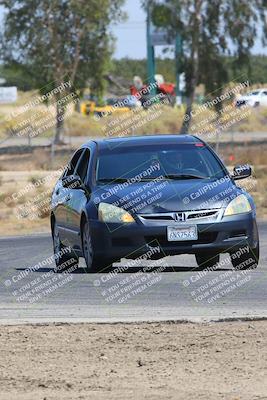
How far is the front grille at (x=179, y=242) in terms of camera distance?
15.1 m

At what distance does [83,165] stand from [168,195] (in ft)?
6.95

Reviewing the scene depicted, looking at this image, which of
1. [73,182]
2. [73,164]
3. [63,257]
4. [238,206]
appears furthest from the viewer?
[73,164]

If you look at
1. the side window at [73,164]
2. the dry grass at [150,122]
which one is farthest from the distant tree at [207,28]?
the side window at [73,164]

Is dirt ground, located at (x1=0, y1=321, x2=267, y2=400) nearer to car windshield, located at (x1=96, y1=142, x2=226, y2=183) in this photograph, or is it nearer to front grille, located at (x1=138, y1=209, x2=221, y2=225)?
front grille, located at (x1=138, y1=209, x2=221, y2=225)

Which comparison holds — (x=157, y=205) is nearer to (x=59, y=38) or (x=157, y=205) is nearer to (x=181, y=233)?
(x=181, y=233)

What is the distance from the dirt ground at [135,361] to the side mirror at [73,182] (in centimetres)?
573

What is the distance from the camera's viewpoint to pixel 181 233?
15.1m

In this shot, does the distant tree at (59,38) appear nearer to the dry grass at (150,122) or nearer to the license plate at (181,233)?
the dry grass at (150,122)

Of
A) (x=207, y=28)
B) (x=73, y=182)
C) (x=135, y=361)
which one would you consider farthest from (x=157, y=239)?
(x=207, y=28)

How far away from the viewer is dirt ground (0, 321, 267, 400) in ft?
27.0

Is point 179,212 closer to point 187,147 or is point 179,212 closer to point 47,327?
point 187,147

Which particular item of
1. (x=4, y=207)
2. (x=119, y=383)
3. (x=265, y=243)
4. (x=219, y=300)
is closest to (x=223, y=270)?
(x=219, y=300)

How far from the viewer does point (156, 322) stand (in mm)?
10859

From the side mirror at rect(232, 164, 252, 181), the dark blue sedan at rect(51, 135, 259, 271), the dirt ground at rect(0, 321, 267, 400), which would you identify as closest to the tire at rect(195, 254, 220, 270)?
the dark blue sedan at rect(51, 135, 259, 271)
